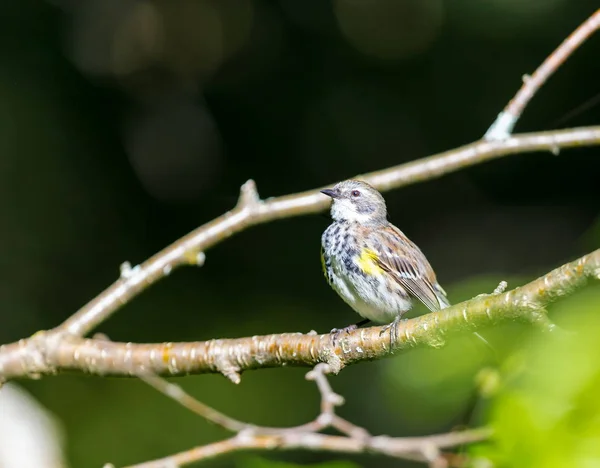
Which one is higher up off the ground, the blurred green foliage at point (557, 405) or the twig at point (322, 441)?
A: the twig at point (322, 441)

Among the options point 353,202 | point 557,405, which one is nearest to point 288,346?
point 557,405

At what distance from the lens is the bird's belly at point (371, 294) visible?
3.78m

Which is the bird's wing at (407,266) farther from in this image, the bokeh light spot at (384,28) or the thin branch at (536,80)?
the bokeh light spot at (384,28)

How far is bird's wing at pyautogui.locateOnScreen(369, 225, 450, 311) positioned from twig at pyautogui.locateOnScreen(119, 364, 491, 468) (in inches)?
53.1

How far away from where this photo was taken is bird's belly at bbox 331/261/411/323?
378 cm

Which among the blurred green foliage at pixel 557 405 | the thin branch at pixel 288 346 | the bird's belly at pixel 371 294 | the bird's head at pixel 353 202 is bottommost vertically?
the blurred green foliage at pixel 557 405

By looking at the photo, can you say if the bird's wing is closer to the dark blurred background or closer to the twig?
the twig

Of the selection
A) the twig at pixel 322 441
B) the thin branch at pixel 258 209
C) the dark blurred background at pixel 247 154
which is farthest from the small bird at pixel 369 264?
the dark blurred background at pixel 247 154

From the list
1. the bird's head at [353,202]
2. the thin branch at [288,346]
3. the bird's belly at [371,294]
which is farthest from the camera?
the bird's head at [353,202]

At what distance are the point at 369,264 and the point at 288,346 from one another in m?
1.36

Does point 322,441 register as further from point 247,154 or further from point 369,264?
point 247,154

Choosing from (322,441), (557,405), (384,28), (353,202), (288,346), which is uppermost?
(384,28)

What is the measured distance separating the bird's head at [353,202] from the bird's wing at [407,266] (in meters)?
0.12

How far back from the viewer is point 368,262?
3900 millimetres
